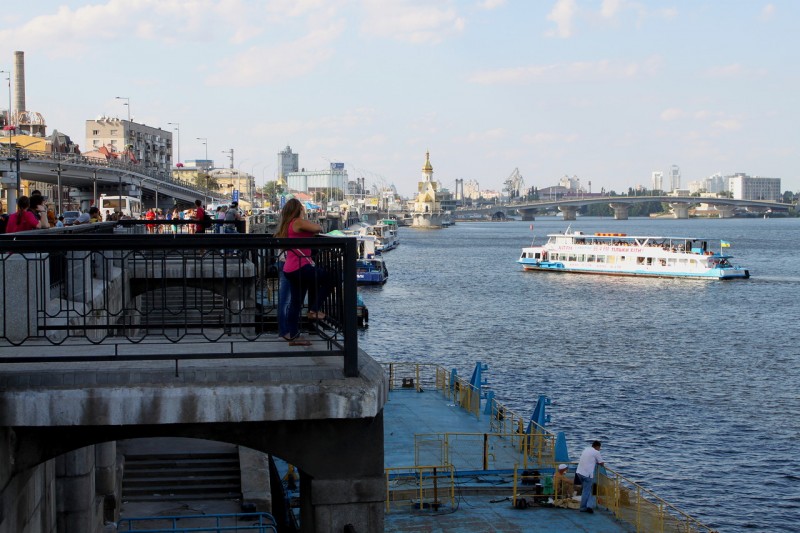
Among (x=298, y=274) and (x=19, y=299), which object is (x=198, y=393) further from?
(x=19, y=299)

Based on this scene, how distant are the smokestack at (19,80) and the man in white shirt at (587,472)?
149m

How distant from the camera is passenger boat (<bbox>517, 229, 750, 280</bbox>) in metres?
106

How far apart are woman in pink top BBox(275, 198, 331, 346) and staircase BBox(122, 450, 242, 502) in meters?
13.2

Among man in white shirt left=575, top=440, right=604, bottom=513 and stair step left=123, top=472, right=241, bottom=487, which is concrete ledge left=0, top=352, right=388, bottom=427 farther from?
stair step left=123, top=472, right=241, bottom=487

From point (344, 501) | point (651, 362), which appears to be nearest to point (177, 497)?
point (344, 501)

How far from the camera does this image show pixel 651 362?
53688 mm

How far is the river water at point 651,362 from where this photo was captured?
3225 cm

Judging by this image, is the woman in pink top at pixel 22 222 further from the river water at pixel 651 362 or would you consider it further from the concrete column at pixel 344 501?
the river water at pixel 651 362

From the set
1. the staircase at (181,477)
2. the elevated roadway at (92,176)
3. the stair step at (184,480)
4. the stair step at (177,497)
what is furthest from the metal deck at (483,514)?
the elevated roadway at (92,176)

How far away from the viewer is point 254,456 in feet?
74.6

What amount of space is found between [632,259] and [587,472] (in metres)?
93.9

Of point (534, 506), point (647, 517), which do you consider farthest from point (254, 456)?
point (647, 517)

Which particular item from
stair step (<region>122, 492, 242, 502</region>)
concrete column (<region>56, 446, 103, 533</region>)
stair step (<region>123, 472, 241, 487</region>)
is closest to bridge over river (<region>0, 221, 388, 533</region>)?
concrete column (<region>56, 446, 103, 533</region>)

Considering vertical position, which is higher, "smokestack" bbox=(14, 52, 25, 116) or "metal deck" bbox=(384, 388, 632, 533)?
"smokestack" bbox=(14, 52, 25, 116)
